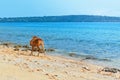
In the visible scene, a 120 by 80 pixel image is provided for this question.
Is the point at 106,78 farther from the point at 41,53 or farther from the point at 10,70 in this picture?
the point at 41,53

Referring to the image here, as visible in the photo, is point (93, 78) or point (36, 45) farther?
point (36, 45)

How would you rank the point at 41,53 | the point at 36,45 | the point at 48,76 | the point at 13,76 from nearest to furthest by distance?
the point at 13,76, the point at 48,76, the point at 36,45, the point at 41,53

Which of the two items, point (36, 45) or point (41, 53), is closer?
point (36, 45)

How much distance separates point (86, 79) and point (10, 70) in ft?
10.1

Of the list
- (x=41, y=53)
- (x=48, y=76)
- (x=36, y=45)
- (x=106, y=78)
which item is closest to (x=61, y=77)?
(x=48, y=76)

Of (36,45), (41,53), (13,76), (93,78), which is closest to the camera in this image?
(13,76)

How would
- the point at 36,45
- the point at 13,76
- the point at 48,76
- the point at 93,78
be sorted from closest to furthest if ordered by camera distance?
the point at 13,76 < the point at 48,76 < the point at 93,78 < the point at 36,45

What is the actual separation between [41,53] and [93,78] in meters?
10.4

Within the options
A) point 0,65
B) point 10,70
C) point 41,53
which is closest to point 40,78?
point 10,70

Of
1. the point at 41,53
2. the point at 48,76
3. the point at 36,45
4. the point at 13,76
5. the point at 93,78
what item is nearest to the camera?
the point at 13,76

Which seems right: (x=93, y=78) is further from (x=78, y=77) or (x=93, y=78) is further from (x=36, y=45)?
(x=36, y=45)

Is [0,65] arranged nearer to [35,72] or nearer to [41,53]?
[35,72]

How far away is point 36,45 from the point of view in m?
22.1

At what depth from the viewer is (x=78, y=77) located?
1327cm
